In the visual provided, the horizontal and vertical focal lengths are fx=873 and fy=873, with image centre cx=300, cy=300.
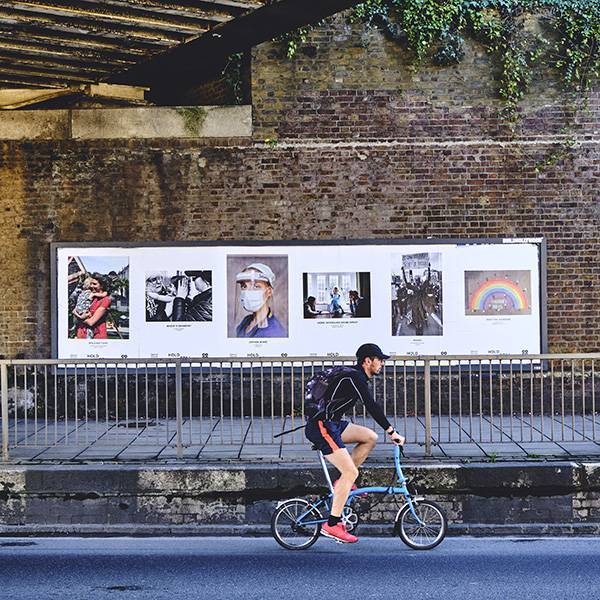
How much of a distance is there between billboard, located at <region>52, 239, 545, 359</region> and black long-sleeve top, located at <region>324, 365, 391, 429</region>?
18.8ft

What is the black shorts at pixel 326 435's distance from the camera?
312 inches

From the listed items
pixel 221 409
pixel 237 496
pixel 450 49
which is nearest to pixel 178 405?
pixel 221 409

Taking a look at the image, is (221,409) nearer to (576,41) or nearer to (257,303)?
(257,303)

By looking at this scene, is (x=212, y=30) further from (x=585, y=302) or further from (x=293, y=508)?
(x=585, y=302)

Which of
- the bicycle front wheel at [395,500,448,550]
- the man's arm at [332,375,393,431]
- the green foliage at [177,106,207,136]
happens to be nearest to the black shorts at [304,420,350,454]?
the man's arm at [332,375,393,431]

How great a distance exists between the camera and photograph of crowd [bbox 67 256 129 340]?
45.1 ft

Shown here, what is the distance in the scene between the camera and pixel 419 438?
10227 millimetres

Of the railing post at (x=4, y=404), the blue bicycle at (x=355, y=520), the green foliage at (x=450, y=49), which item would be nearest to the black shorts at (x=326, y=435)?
the blue bicycle at (x=355, y=520)

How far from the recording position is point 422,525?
8008mm

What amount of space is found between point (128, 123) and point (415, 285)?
204 inches

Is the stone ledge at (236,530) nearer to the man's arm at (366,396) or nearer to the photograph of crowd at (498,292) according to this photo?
the man's arm at (366,396)

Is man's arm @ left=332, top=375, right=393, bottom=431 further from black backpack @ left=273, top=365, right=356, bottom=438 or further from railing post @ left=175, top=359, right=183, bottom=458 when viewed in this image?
railing post @ left=175, top=359, right=183, bottom=458

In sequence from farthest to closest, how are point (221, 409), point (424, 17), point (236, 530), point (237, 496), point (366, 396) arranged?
point (424, 17)
point (221, 409)
point (237, 496)
point (236, 530)
point (366, 396)

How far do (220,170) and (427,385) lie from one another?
5589 millimetres
